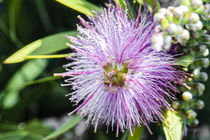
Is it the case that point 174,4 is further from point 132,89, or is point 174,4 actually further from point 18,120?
point 18,120

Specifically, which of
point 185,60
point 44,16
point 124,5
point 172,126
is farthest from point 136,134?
point 44,16

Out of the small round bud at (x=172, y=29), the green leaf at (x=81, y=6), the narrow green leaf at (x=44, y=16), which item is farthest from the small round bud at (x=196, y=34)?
the narrow green leaf at (x=44, y=16)

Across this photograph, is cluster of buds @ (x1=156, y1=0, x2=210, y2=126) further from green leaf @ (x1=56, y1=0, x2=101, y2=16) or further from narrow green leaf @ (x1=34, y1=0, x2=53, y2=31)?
narrow green leaf @ (x1=34, y1=0, x2=53, y2=31)

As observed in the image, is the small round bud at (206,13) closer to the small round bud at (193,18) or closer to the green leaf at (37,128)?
the small round bud at (193,18)

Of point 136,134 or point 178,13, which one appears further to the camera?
point 136,134

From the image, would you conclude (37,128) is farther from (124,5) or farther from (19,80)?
(124,5)

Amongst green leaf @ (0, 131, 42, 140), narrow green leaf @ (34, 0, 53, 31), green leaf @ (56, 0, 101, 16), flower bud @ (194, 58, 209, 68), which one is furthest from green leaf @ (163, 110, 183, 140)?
narrow green leaf @ (34, 0, 53, 31)

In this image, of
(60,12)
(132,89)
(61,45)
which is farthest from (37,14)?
(132,89)
